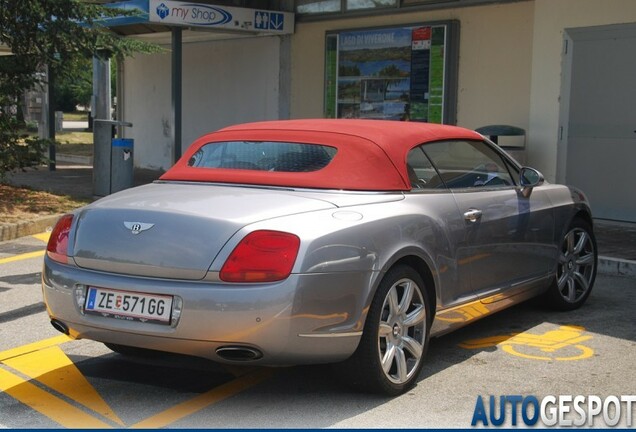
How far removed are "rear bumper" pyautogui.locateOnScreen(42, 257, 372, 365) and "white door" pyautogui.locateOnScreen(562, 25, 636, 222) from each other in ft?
25.5

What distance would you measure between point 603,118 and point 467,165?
6.23m

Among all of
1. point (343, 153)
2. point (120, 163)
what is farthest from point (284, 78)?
point (343, 153)

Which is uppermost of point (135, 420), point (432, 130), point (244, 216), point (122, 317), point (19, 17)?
point (19, 17)

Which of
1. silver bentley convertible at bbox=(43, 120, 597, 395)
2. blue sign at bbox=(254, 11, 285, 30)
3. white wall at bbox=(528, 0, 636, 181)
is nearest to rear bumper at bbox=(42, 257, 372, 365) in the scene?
silver bentley convertible at bbox=(43, 120, 597, 395)

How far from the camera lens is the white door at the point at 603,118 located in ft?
36.6

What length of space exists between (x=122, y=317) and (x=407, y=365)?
1619 mm

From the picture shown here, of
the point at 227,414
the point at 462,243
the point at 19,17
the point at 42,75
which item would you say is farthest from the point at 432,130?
the point at 42,75

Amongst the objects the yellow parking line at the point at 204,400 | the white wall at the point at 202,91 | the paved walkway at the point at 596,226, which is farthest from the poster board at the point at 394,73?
the yellow parking line at the point at 204,400

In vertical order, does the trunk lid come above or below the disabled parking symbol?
above

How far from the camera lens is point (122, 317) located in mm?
4449

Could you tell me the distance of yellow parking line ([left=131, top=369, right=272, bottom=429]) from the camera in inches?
173

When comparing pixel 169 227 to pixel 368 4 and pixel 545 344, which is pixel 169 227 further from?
pixel 368 4

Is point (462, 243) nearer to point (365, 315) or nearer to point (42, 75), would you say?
point (365, 315)

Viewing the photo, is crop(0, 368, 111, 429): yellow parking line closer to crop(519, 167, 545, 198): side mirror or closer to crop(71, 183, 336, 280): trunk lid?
crop(71, 183, 336, 280): trunk lid
